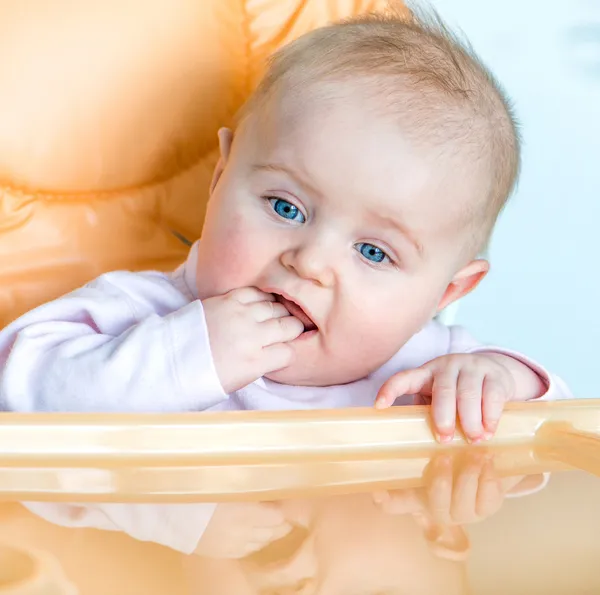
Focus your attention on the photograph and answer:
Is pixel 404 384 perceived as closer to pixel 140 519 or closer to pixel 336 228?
pixel 336 228

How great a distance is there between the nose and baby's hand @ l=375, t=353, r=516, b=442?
96mm

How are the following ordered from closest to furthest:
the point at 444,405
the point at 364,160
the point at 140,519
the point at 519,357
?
the point at 140,519
the point at 444,405
the point at 364,160
the point at 519,357

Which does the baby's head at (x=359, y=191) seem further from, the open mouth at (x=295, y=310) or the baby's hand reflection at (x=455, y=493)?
the baby's hand reflection at (x=455, y=493)

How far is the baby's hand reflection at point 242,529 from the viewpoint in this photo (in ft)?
1.76

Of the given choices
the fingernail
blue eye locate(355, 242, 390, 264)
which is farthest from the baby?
the fingernail

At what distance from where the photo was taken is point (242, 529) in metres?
0.55

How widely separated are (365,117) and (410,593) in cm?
39

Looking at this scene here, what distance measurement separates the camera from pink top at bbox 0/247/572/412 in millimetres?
731

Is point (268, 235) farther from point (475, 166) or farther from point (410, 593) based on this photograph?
point (410, 593)

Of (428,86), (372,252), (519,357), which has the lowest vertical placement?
(519,357)

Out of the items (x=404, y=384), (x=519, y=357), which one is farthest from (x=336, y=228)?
(x=519, y=357)

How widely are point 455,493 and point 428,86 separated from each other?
1.15 feet

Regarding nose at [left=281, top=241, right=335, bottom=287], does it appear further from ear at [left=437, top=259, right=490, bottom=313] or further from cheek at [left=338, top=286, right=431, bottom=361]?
ear at [left=437, top=259, right=490, bottom=313]

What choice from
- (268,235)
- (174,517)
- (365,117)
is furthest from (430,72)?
(174,517)
